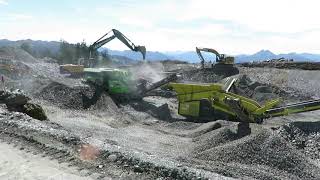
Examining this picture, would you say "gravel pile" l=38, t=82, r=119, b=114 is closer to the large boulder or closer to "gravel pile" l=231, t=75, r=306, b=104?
the large boulder

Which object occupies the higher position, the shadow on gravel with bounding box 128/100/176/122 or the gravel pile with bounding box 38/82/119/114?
the gravel pile with bounding box 38/82/119/114

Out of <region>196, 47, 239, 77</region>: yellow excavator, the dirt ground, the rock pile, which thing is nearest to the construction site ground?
the dirt ground

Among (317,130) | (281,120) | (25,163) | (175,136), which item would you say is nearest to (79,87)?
(175,136)

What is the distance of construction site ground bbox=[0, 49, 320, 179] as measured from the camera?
8484mm

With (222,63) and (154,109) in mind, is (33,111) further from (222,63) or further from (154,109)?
(222,63)

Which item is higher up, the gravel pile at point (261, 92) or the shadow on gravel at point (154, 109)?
the gravel pile at point (261, 92)

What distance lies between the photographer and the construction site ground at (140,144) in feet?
27.8

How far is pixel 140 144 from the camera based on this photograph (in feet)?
42.5

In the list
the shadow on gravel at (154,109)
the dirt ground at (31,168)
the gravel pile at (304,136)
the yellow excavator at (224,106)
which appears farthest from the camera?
the shadow on gravel at (154,109)

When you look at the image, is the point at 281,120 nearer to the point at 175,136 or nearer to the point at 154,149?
the point at 175,136

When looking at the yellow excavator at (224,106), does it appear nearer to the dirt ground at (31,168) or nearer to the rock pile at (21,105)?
the rock pile at (21,105)

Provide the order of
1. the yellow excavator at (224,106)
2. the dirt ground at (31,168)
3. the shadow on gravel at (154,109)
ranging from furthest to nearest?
the shadow on gravel at (154,109)
the yellow excavator at (224,106)
the dirt ground at (31,168)

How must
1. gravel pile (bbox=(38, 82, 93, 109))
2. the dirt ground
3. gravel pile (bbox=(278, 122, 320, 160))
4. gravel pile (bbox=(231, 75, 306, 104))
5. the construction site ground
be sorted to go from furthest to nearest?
gravel pile (bbox=(231, 75, 306, 104)), gravel pile (bbox=(38, 82, 93, 109)), gravel pile (bbox=(278, 122, 320, 160)), the construction site ground, the dirt ground

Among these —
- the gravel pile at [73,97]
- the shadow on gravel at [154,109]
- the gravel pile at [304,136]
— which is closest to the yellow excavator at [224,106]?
the gravel pile at [304,136]
